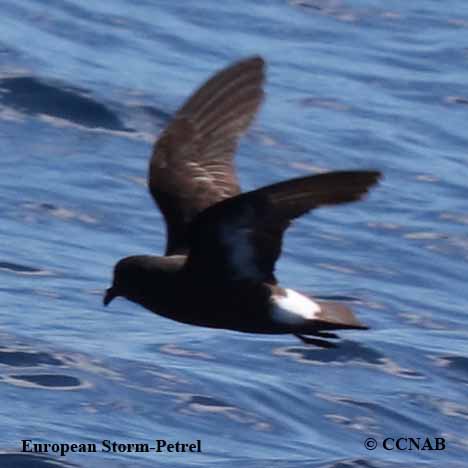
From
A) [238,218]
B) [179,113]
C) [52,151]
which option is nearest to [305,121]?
[52,151]

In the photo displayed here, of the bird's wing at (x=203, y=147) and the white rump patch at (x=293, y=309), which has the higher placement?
the bird's wing at (x=203, y=147)

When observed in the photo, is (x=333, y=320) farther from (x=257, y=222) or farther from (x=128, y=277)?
(x=128, y=277)

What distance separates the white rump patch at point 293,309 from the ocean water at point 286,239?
2.39 metres

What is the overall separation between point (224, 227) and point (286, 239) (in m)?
6.09

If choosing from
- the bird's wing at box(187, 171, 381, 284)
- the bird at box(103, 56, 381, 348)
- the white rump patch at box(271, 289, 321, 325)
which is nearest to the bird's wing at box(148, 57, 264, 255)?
the bird at box(103, 56, 381, 348)

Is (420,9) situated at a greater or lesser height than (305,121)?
greater

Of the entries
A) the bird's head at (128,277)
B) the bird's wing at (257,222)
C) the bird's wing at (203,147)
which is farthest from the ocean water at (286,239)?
the bird's wing at (257,222)

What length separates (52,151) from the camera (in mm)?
14398

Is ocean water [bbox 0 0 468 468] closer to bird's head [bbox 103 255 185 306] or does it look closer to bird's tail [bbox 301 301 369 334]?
bird's head [bbox 103 255 185 306]

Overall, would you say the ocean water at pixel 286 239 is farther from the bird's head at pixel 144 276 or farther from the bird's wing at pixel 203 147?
the bird's head at pixel 144 276

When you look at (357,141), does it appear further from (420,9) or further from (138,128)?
(420,9)

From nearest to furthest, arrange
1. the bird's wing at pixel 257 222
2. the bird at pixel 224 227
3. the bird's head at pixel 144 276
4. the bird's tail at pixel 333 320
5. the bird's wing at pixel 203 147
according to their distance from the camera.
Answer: the bird's wing at pixel 257 222
the bird at pixel 224 227
the bird's tail at pixel 333 320
the bird's head at pixel 144 276
the bird's wing at pixel 203 147

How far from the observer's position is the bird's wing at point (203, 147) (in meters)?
Result: 7.86

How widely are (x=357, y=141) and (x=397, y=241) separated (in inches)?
69.8
